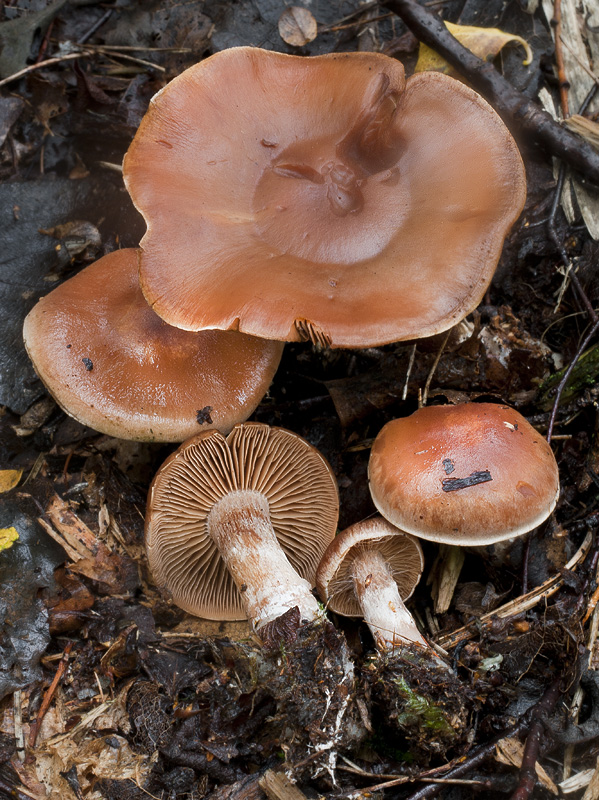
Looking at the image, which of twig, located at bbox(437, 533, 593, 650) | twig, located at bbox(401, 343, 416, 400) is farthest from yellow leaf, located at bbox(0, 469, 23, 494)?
twig, located at bbox(437, 533, 593, 650)

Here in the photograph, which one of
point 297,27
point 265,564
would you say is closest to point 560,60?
point 297,27

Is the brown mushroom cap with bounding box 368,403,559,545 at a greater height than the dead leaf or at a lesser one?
lesser

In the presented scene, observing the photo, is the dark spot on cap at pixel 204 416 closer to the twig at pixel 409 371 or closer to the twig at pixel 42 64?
the twig at pixel 409 371

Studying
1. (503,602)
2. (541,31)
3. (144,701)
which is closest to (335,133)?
(541,31)

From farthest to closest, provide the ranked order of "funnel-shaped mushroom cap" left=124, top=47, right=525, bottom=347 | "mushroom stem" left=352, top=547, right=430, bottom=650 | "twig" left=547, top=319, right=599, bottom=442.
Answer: "twig" left=547, top=319, right=599, bottom=442 → "mushroom stem" left=352, top=547, right=430, bottom=650 → "funnel-shaped mushroom cap" left=124, top=47, right=525, bottom=347

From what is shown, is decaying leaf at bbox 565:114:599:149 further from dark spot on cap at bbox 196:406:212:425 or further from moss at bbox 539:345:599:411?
dark spot on cap at bbox 196:406:212:425

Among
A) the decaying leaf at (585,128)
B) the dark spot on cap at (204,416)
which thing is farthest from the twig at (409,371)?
the decaying leaf at (585,128)
